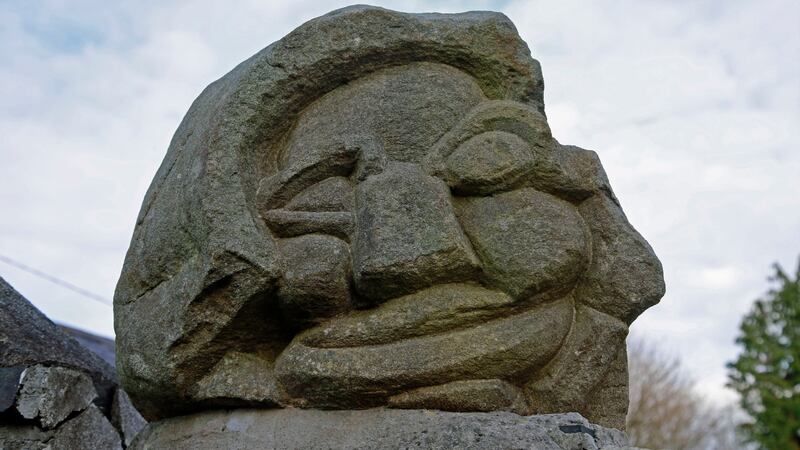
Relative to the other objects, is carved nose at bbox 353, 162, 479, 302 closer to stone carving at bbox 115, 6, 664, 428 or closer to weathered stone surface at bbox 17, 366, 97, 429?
stone carving at bbox 115, 6, 664, 428

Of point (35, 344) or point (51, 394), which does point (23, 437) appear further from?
point (35, 344)

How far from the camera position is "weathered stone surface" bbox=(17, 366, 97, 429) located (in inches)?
148

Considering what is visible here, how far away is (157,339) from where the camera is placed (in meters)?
2.82

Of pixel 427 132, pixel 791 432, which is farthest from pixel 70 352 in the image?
pixel 791 432

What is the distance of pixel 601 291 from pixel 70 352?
2719mm

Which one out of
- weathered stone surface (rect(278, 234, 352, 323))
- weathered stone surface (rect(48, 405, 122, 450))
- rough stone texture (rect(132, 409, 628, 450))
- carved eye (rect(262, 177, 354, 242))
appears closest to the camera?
rough stone texture (rect(132, 409, 628, 450))

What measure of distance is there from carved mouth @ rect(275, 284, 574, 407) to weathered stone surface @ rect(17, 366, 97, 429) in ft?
5.41

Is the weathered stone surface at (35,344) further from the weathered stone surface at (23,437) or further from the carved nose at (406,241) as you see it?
the carved nose at (406,241)

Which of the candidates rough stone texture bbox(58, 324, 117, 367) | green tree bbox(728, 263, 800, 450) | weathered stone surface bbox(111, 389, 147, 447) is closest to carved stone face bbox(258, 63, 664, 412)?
weathered stone surface bbox(111, 389, 147, 447)

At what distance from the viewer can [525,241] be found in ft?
9.04

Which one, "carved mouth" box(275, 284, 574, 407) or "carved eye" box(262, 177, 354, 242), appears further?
"carved eye" box(262, 177, 354, 242)

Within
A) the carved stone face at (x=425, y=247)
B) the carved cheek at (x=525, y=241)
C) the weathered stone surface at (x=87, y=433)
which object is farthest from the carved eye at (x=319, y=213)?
the weathered stone surface at (x=87, y=433)

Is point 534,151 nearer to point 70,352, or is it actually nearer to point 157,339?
point 157,339

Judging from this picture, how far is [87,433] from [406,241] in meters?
2.30
